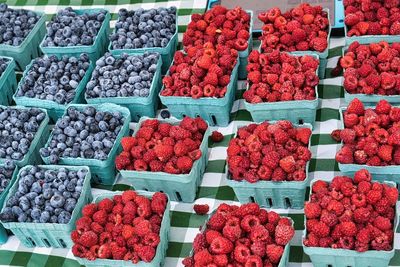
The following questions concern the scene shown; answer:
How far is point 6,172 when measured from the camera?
3041mm

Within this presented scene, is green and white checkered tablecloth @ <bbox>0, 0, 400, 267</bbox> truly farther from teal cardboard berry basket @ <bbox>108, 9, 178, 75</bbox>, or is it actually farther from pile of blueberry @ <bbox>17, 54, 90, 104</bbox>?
pile of blueberry @ <bbox>17, 54, 90, 104</bbox>

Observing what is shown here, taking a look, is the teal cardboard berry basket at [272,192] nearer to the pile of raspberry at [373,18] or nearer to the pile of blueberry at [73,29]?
the pile of raspberry at [373,18]

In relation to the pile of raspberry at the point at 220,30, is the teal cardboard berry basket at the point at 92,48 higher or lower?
lower

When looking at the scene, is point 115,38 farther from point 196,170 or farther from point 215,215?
point 215,215

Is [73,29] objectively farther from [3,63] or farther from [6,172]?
[6,172]

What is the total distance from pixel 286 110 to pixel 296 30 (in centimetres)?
49

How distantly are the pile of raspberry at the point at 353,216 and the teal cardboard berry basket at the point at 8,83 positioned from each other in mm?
2123

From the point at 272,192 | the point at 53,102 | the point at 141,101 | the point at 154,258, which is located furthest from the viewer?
the point at 53,102

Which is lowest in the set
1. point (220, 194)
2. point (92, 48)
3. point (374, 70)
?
point (220, 194)

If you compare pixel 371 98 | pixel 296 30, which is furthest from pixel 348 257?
pixel 296 30

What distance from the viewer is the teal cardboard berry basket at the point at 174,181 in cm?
282

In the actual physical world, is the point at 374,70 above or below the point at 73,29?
above

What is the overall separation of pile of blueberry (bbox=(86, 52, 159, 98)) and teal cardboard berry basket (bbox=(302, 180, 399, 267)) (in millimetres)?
1350

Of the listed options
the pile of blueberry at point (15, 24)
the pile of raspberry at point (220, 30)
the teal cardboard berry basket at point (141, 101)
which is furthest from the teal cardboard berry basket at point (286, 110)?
the pile of blueberry at point (15, 24)
